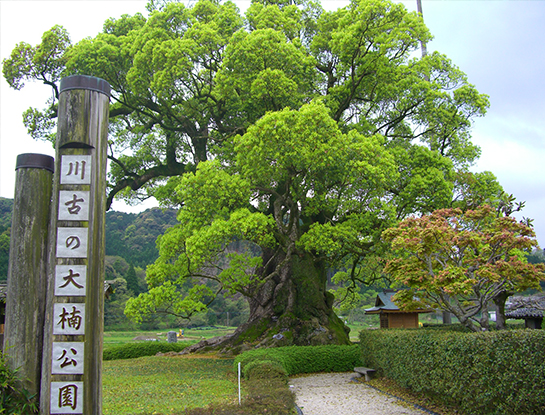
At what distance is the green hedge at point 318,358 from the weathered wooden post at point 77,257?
7.63m

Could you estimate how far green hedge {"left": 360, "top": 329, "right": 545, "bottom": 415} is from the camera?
5.41m

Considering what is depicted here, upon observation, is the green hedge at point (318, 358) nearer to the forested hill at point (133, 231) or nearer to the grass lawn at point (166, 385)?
the grass lawn at point (166, 385)

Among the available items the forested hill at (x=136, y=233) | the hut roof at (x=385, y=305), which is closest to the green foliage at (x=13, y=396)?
the hut roof at (x=385, y=305)

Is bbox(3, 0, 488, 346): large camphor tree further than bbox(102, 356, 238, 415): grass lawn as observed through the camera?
Yes

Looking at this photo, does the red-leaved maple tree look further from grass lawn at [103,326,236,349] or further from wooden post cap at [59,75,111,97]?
grass lawn at [103,326,236,349]

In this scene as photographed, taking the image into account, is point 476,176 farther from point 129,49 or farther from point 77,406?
point 77,406

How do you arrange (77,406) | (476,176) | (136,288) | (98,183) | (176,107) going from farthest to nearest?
(136,288) < (176,107) < (476,176) < (98,183) < (77,406)

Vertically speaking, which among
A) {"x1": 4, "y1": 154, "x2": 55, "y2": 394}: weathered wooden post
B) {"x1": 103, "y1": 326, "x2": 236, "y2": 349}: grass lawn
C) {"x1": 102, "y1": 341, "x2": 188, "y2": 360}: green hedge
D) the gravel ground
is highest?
{"x1": 4, "y1": 154, "x2": 55, "y2": 394}: weathered wooden post

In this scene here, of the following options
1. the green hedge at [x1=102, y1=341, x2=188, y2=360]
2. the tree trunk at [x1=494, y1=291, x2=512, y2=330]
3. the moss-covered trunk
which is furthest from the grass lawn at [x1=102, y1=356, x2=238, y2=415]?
the tree trunk at [x1=494, y1=291, x2=512, y2=330]

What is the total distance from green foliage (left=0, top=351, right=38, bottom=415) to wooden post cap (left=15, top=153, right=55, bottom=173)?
1.97m

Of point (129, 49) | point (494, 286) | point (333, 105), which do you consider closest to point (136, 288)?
point (129, 49)

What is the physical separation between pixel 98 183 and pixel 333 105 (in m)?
11.1

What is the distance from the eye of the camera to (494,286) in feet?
28.7

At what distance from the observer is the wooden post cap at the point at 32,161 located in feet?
14.9
